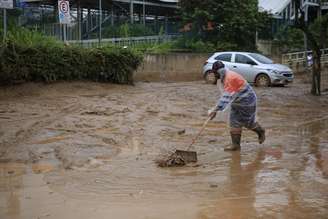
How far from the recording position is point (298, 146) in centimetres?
1048

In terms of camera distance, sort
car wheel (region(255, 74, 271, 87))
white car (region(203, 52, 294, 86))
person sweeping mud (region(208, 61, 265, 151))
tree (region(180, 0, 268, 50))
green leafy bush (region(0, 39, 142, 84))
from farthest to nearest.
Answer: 1. tree (region(180, 0, 268, 50))
2. car wheel (region(255, 74, 271, 87))
3. white car (region(203, 52, 294, 86))
4. green leafy bush (region(0, 39, 142, 84))
5. person sweeping mud (region(208, 61, 265, 151))

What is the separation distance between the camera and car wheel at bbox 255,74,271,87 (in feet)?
74.5

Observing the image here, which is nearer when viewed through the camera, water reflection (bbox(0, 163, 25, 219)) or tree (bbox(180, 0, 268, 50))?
water reflection (bbox(0, 163, 25, 219))

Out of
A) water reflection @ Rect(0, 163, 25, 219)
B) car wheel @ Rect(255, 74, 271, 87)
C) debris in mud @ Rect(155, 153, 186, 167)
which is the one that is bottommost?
water reflection @ Rect(0, 163, 25, 219)

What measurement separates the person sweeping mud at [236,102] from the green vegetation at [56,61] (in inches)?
333

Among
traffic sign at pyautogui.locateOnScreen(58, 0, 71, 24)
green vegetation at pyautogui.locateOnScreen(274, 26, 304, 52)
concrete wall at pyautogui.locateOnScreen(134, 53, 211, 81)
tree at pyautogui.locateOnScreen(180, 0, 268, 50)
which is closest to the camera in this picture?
traffic sign at pyautogui.locateOnScreen(58, 0, 71, 24)

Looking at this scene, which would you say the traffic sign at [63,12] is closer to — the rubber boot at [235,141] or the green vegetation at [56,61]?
the green vegetation at [56,61]

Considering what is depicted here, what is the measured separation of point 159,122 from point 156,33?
21528mm

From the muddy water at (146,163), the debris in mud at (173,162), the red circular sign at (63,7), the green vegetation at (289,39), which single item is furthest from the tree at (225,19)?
the debris in mud at (173,162)

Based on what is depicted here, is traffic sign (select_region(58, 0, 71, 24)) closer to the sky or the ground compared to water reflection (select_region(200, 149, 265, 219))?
closer to the sky

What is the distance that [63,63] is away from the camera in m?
18.1

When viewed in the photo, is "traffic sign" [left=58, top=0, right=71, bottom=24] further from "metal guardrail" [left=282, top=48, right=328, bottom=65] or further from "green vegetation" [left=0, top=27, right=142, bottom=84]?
"metal guardrail" [left=282, top=48, right=328, bottom=65]

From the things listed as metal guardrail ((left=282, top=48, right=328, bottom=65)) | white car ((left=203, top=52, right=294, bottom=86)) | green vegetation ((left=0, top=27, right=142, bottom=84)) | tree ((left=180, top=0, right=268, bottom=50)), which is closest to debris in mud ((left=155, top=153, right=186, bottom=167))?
green vegetation ((left=0, top=27, right=142, bottom=84))

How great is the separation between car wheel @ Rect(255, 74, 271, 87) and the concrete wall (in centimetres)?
513
